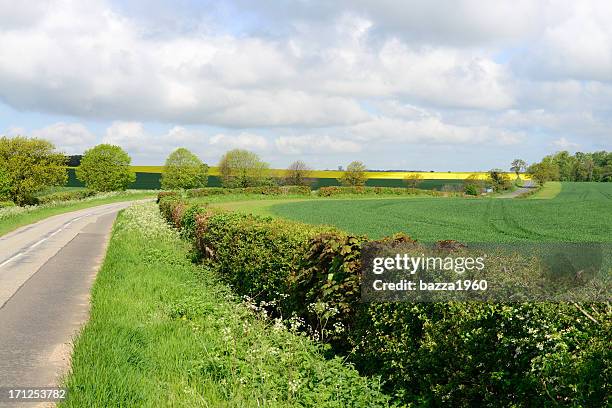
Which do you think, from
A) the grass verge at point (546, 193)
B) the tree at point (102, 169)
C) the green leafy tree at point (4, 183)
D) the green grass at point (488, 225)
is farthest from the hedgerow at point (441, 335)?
the tree at point (102, 169)

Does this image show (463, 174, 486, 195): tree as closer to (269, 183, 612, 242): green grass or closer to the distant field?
the distant field

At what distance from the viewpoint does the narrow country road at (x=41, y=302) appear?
806cm

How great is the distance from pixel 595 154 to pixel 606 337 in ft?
581

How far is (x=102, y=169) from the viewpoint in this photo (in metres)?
95.6

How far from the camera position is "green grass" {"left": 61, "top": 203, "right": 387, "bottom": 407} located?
6.37m

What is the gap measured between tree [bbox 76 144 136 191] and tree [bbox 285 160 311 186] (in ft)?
110

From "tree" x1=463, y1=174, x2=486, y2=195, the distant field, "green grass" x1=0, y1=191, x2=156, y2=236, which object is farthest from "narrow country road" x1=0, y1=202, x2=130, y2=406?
the distant field

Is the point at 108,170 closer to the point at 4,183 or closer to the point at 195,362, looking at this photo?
the point at 4,183

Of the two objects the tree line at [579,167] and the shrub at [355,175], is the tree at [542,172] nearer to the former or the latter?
the tree line at [579,167]

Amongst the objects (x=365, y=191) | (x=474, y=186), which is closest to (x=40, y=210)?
(x=365, y=191)

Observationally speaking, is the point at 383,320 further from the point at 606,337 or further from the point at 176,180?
the point at 176,180

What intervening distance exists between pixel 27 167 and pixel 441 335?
3153 inches

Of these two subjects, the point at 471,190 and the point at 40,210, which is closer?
the point at 40,210

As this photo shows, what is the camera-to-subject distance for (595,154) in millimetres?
157875
